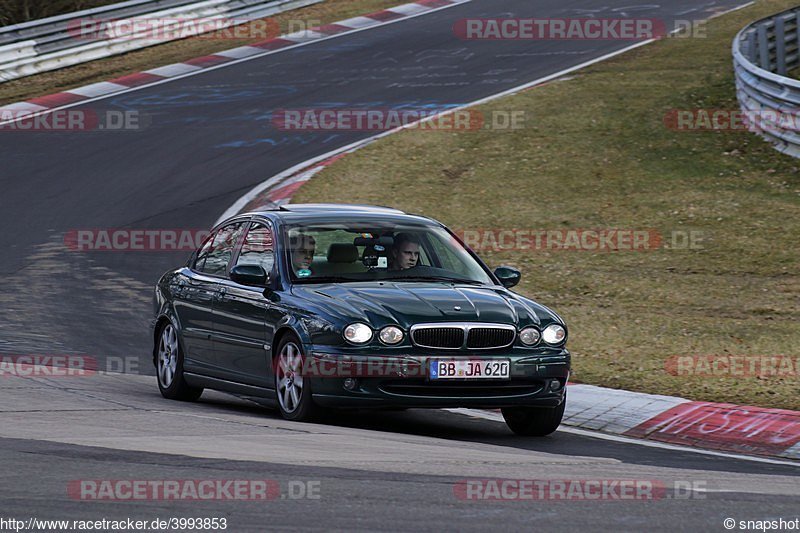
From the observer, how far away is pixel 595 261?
17.0 meters

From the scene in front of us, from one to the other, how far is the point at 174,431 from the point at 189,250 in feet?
30.0

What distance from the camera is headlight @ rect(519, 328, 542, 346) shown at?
29.5ft

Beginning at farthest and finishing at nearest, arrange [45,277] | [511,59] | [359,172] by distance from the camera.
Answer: [511,59] < [359,172] < [45,277]

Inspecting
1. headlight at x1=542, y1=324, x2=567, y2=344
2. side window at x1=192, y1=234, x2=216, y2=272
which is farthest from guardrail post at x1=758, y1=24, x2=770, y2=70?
headlight at x1=542, y1=324, x2=567, y2=344

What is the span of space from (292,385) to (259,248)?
4.63ft

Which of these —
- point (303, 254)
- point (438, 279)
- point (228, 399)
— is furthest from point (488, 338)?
point (228, 399)

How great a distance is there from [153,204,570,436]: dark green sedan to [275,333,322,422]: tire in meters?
0.01

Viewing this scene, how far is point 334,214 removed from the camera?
1021 cm

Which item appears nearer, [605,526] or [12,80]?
[605,526]

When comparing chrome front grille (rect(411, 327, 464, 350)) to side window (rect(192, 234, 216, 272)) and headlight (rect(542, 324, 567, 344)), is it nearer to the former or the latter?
headlight (rect(542, 324, 567, 344))

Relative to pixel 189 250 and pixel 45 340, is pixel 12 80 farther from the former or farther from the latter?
pixel 45 340

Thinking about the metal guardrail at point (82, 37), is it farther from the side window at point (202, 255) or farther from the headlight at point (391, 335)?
the headlight at point (391, 335)

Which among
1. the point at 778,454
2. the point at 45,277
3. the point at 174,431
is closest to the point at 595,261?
the point at 45,277

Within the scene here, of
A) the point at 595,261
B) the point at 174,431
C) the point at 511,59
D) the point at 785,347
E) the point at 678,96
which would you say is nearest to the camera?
the point at 174,431
